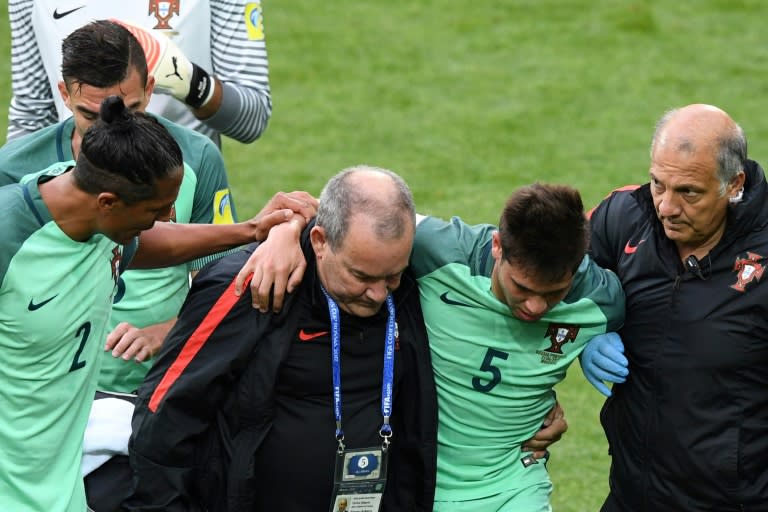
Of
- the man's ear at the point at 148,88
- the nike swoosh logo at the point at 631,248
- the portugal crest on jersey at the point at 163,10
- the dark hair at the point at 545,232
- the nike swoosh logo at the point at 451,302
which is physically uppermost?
the portugal crest on jersey at the point at 163,10

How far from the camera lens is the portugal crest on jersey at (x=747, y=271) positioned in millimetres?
4332

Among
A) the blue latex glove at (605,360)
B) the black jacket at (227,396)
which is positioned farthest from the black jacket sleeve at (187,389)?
→ the blue latex glove at (605,360)

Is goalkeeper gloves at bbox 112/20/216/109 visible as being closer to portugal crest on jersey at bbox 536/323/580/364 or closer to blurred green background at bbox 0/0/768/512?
portugal crest on jersey at bbox 536/323/580/364

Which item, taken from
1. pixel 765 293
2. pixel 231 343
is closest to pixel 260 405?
pixel 231 343

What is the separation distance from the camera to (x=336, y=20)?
12.7 metres

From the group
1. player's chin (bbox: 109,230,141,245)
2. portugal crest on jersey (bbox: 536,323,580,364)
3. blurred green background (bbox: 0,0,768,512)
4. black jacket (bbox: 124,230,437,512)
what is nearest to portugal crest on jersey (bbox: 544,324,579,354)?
portugal crest on jersey (bbox: 536,323,580,364)

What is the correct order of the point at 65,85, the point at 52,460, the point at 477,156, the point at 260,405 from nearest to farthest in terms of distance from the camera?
1. the point at 52,460
2. the point at 260,405
3. the point at 65,85
4. the point at 477,156

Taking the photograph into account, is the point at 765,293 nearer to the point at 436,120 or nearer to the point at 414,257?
the point at 414,257

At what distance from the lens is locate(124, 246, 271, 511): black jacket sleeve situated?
4.20 metres

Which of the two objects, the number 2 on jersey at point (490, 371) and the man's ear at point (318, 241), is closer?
the man's ear at point (318, 241)

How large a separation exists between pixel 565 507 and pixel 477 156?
464 cm

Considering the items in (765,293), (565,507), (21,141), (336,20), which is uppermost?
(21,141)

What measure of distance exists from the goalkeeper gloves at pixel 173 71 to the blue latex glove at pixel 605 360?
1765 millimetres

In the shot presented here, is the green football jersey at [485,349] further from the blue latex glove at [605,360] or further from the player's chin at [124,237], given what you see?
the player's chin at [124,237]
